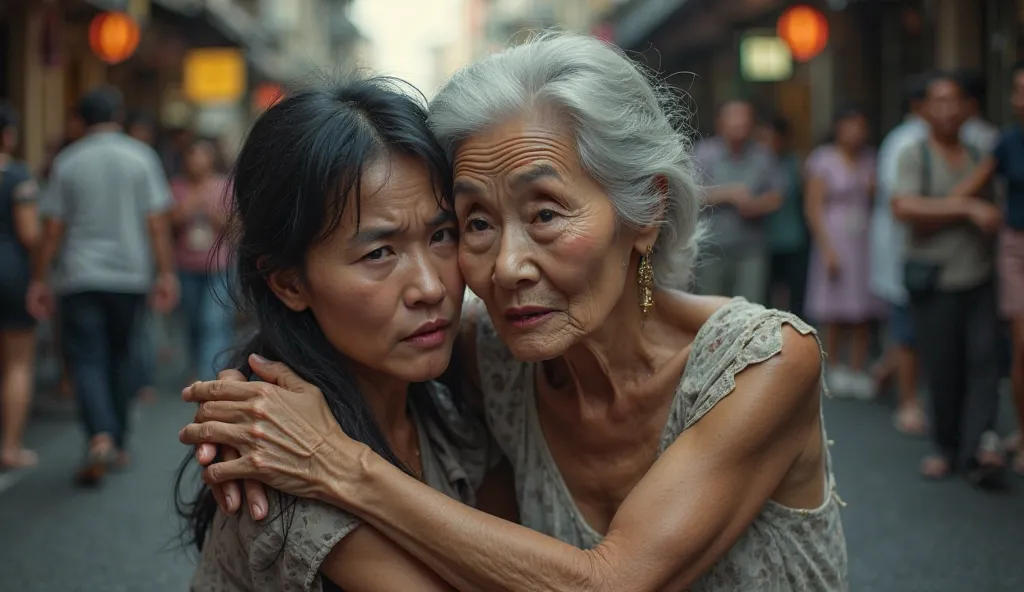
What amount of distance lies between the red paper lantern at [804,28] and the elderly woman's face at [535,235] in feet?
37.0

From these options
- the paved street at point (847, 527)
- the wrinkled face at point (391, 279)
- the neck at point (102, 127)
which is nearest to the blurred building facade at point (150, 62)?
the wrinkled face at point (391, 279)

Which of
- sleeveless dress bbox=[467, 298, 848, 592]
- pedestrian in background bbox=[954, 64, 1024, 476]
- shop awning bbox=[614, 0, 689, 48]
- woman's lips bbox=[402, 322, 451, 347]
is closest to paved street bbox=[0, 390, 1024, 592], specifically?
pedestrian in background bbox=[954, 64, 1024, 476]

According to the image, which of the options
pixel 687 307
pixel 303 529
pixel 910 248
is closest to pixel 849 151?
pixel 910 248

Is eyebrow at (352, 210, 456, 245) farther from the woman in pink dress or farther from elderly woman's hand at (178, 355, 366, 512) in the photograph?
the woman in pink dress

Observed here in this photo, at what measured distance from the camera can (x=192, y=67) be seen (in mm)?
20359

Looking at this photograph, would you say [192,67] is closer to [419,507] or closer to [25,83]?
[25,83]

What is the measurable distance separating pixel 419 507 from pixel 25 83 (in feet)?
40.2

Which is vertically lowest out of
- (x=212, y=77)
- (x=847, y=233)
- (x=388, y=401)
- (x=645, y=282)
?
(x=847, y=233)

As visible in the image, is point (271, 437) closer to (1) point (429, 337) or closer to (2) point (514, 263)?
(1) point (429, 337)

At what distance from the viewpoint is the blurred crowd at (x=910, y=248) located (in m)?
5.91

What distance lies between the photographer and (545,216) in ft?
7.64

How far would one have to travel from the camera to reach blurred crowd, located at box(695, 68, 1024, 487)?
591 centimetres

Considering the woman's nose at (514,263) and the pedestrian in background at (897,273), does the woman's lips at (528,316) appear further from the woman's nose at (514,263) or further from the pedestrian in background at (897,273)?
the pedestrian in background at (897,273)

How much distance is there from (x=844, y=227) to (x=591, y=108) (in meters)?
6.69
